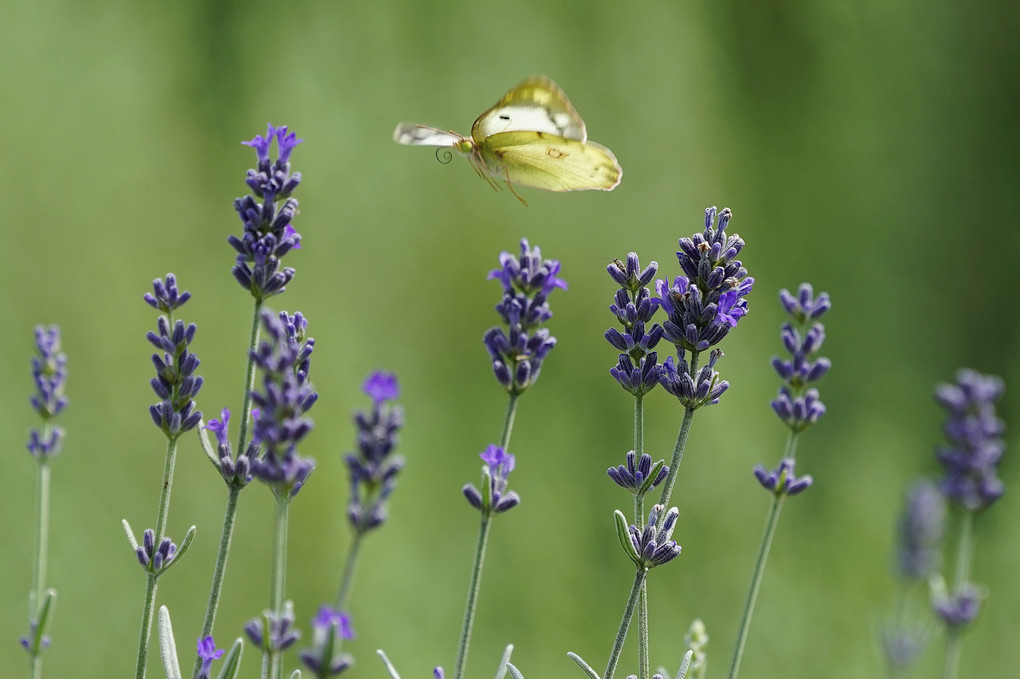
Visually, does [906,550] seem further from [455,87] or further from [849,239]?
[849,239]

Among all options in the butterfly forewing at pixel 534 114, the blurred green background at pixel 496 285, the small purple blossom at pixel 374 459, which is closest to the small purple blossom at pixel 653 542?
the small purple blossom at pixel 374 459

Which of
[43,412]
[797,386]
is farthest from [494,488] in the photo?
[43,412]

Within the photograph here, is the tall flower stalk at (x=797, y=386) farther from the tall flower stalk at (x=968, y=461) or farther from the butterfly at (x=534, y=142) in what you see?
the butterfly at (x=534, y=142)

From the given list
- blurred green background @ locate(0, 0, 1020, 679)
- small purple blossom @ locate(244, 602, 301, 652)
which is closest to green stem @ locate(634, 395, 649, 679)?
small purple blossom @ locate(244, 602, 301, 652)

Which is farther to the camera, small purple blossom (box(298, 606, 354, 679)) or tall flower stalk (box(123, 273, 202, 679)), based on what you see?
tall flower stalk (box(123, 273, 202, 679))

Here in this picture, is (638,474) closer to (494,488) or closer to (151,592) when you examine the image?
(494,488)

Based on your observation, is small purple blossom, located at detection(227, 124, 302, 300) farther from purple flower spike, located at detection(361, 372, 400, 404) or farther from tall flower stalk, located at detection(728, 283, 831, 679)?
tall flower stalk, located at detection(728, 283, 831, 679)

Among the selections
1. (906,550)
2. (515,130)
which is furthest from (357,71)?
(906,550)

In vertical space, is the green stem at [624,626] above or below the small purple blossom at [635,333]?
below
